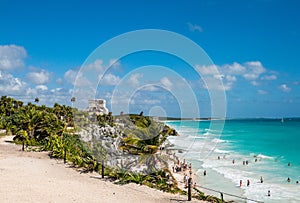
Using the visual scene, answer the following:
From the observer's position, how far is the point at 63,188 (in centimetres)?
1090

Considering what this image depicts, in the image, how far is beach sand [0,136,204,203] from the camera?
9.84m

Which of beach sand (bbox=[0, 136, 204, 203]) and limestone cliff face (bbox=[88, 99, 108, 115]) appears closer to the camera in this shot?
beach sand (bbox=[0, 136, 204, 203])

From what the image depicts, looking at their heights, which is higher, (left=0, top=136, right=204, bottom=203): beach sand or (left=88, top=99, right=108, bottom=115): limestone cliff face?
(left=88, top=99, right=108, bottom=115): limestone cliff face

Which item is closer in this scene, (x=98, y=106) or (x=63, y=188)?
(x=63, y=188)

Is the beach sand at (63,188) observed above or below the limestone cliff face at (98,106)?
Answer: below

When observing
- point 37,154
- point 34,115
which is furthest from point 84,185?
point 34,115

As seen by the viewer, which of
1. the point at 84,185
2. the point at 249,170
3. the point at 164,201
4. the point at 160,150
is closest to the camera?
the point at 164,201

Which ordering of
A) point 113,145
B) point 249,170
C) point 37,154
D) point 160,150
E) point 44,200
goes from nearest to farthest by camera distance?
point 44,200 < point 160,150 < point 113,145 < point 37,154 < point 249,170

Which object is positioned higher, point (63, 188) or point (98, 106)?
point (98, 106)

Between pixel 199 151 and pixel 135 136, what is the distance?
31.1 metres

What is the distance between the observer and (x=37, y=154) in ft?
62.3

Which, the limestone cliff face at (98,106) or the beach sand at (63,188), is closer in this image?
the beach sand at (63,188)

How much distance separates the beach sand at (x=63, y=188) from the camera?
9.84 metres

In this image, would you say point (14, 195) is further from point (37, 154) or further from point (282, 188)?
point (282, 188)
